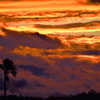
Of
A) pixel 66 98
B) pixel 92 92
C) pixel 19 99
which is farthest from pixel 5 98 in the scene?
pixel 92 92

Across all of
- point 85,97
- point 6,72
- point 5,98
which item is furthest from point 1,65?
point 85,97

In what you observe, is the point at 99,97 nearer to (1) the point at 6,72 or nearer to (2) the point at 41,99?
(2) the point at 41,99

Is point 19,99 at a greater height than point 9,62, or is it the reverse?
point 9,62

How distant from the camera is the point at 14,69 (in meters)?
123

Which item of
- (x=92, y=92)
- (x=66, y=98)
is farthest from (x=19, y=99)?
(x=92, y=92)

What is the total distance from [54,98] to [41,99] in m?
3.98

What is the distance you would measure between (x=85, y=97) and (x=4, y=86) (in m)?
16.3

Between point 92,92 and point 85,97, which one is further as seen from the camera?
point 92,92

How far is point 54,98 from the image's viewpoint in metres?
119

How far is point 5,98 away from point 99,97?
1887cm

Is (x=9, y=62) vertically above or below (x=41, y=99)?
above

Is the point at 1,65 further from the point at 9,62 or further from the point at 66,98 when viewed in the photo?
the point at 66,98

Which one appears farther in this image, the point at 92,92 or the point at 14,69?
the point at 92,92

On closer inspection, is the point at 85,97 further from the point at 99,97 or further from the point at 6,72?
the point at 6,72
